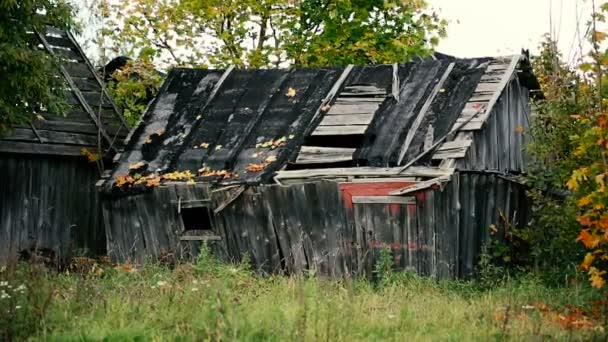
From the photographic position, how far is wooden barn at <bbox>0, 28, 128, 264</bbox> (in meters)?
15.9

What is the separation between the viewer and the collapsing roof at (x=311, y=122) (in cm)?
1422

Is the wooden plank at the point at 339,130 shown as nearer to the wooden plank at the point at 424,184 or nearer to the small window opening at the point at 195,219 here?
the wooden plank at the point at 424,184

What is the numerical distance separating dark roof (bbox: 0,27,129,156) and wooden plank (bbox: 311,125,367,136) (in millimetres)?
4791

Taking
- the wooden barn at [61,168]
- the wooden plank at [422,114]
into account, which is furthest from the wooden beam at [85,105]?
the wooden plank at [422,114]

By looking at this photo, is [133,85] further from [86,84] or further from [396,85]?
[396,85]

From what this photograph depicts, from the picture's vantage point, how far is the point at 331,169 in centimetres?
1412

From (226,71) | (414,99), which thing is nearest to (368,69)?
(414,99)

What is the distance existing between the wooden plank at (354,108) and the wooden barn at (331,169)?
0.03 m

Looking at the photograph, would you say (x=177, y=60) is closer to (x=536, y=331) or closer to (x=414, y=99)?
(x=414, y=99)

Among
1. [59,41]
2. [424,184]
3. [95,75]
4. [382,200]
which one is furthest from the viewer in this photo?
[95,75]

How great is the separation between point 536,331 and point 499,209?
6.57 meters

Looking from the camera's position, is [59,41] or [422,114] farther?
[59,41]

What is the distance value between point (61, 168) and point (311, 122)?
5.17 metres

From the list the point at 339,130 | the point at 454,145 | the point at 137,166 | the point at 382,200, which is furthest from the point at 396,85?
the point at 137,166
